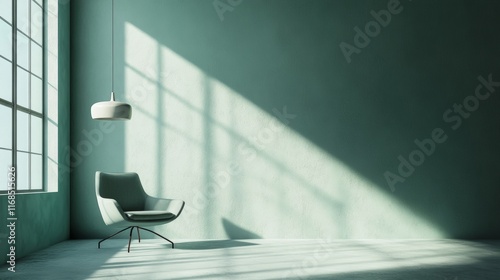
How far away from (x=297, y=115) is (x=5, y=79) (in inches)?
127

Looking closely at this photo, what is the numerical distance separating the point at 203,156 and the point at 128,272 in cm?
246

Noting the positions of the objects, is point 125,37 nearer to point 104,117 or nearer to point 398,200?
point 104,117

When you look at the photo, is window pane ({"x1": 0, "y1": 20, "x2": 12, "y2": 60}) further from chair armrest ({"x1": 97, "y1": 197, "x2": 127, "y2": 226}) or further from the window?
chair armrest ({"x1": 97, "y1": 197, "x2": 127, "y2": 226})

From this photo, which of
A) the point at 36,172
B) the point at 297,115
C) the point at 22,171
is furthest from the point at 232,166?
the point at 22,171

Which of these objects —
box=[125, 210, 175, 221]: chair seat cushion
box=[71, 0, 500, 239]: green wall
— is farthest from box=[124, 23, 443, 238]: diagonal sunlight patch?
box=[125, 210, 175, 221]: chair seat cushion

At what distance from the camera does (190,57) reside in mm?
6645

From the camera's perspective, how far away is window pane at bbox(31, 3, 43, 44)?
5.81 meters

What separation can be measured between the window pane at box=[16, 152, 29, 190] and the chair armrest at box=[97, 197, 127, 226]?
823mm

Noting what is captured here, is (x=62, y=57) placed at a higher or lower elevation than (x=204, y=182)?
higher

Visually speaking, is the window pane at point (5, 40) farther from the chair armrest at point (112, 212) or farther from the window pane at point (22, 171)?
the chair armrest at point (112, 212)

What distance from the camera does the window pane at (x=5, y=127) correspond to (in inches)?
190

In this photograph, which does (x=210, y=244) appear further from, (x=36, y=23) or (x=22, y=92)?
(x=36, y=23)

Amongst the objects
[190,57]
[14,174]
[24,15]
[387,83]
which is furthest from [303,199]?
[24,15]

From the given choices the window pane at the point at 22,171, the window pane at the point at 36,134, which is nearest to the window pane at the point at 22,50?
the window pane at the point at 36,134
